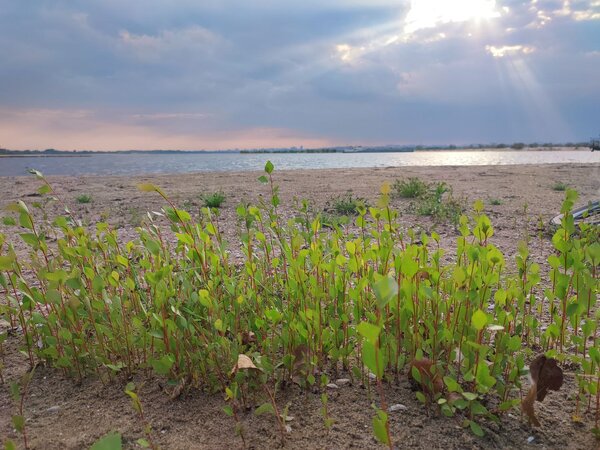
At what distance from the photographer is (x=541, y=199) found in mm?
8812

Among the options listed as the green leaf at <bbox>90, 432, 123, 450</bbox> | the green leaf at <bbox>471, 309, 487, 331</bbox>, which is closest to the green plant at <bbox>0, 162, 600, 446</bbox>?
the green leaf at <bbox>471, 309, 487, 331</bbox>

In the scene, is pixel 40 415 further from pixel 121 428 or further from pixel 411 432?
pixel 411 432

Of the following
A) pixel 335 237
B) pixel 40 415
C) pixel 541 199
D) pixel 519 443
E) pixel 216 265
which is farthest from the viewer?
pixel 541 199

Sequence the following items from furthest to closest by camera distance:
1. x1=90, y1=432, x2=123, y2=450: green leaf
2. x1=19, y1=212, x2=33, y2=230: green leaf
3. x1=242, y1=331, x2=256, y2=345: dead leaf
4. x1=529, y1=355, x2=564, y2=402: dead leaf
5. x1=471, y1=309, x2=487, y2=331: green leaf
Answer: x1=242, y1=331, x2=256, y2=345: dead leaf
x1=19, y1=212, x2=33, y2=230: green leaf
x1=529, y1=355, x2=564, y2=402: dead leaf
x1=471, y1=309, x2=487, y2=331: green leaf
x1=90, y1=432, x2=123, y2=450: green leaf

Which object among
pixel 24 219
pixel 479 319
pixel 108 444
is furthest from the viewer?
pixel 24 219

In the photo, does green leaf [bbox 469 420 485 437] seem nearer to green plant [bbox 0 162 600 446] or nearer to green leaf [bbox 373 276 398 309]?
green plant [bbox 0 162 600 446]

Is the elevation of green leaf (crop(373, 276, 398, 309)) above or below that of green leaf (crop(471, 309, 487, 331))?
above

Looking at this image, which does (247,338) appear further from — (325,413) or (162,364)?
(325,413)

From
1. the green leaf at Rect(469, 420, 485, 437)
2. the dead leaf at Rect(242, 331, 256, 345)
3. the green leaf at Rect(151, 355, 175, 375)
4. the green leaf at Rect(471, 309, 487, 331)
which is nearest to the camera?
the green leaf at Rect(471, 309, 487, 331)

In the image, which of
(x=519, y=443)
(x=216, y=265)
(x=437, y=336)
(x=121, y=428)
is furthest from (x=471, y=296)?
(x=121, y=428)

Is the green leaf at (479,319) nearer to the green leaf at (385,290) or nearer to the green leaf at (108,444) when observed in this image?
the green leaf at (385,290)

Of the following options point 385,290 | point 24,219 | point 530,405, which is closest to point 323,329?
point 530,405

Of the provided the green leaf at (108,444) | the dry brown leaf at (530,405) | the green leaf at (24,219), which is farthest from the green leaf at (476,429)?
the green leaf at (24,219)

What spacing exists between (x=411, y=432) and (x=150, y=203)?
27.3 ft
